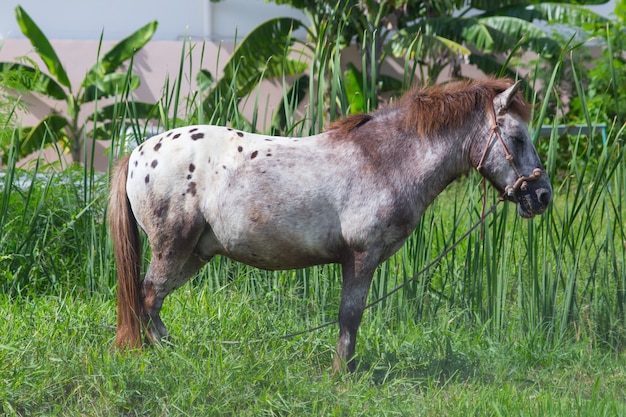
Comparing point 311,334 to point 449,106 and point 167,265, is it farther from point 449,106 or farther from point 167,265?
point 449,106

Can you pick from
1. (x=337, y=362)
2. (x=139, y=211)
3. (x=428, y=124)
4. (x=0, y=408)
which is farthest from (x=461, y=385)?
(x=0, y=408)

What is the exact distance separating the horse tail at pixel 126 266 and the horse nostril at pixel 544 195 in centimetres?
175

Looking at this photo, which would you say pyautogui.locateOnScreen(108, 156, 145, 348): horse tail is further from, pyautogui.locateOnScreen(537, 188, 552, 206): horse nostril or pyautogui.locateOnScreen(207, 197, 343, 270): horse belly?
pyautogui.locateOnScreen(537, 188, 552, 206): horse nostril

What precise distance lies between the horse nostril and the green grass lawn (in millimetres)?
831

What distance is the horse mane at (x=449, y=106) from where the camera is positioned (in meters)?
3.50

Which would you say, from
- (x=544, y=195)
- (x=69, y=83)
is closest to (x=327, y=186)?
(x=544, y=195)

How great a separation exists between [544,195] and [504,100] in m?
0.43

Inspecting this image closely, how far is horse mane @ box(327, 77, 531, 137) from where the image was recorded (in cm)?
350

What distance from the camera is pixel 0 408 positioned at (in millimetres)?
3281

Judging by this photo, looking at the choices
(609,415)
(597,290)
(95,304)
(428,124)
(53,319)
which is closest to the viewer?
(609,415)

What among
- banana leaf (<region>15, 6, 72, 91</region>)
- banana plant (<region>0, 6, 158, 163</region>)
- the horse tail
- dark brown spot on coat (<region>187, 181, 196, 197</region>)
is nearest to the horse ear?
dark brown spot on coat (<region>187, 181, 196, 197</region>)

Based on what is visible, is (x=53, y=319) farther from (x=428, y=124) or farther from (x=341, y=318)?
(x=428, y=124)

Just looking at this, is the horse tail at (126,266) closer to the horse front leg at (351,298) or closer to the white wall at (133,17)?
A: the horse front leg at (351,298)

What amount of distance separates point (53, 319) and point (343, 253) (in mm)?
1660
